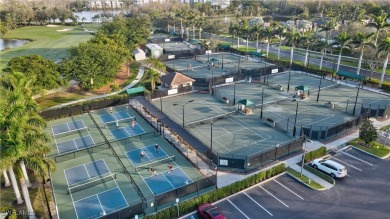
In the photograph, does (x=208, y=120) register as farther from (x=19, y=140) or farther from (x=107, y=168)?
(x=19, y=140)

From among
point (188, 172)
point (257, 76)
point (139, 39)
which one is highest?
point (139, 39)

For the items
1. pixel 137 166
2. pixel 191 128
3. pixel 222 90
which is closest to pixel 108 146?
pixel 137 166

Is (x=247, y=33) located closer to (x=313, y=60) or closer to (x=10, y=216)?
(x=313, y=60)

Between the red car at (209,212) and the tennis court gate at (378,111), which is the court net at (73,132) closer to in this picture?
the red car at (209,212)

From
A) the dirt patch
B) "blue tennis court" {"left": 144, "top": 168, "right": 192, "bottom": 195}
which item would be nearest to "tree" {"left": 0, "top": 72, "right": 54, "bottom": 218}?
"blue tennis court" {"left": 144, "top": 168, "right": 192, "bottom": 195}

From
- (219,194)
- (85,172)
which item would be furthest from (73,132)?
(219,194)

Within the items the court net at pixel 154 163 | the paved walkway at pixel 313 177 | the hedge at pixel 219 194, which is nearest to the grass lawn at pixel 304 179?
the paved walkway at pixel 313 177
